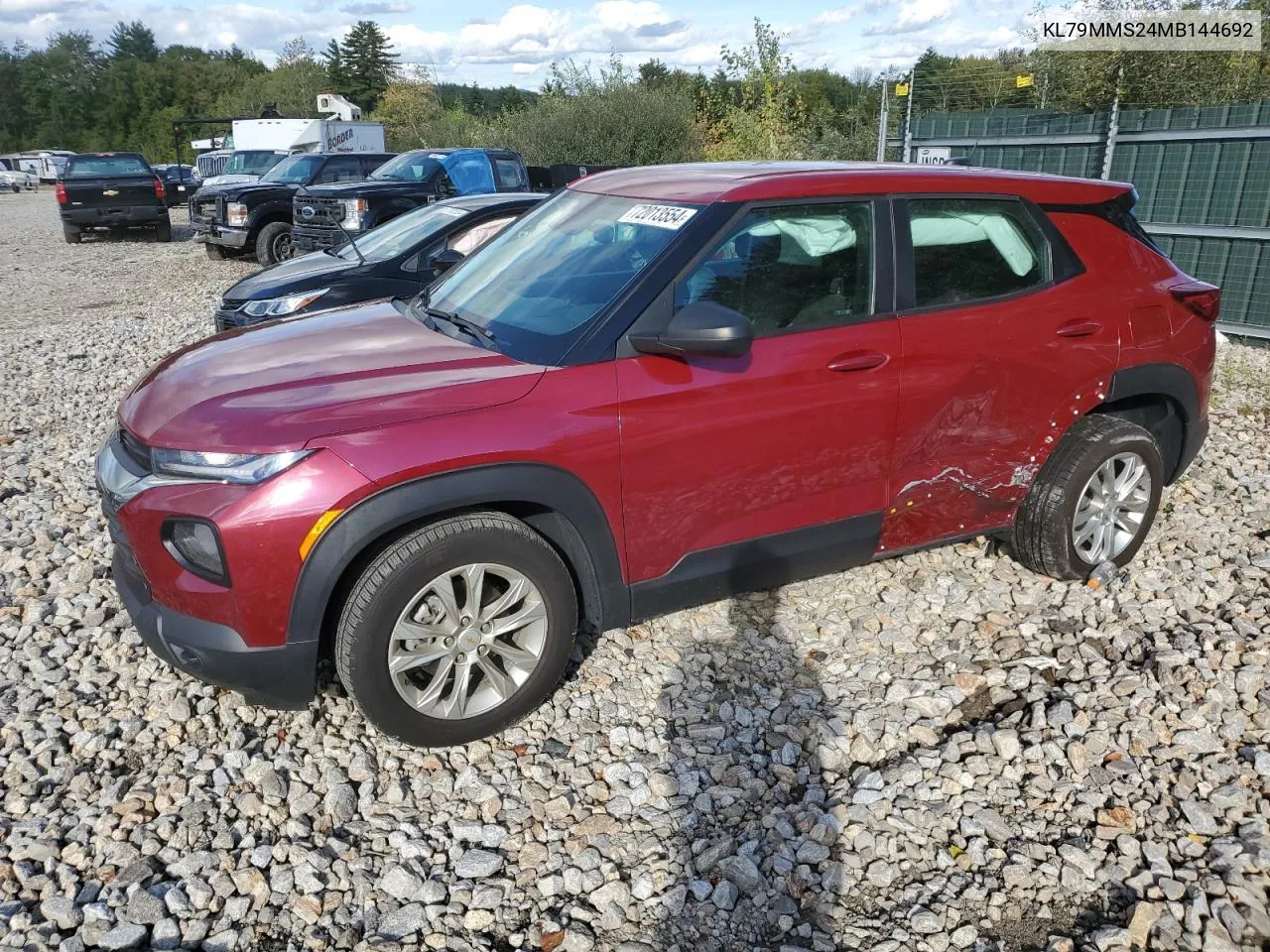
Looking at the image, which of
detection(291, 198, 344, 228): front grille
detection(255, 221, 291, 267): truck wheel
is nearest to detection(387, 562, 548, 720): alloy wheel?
detection(291, 198, 344, 228): front grille

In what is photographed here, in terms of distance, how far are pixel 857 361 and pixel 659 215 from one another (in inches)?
34.6

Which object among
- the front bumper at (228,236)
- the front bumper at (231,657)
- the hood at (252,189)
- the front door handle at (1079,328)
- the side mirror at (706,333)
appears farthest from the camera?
the front bumper at (228,236)

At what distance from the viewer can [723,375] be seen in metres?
3.13

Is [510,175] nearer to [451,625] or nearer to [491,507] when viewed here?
[491,507]

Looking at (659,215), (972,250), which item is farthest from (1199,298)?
(659,215)

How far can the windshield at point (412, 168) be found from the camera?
1264cm

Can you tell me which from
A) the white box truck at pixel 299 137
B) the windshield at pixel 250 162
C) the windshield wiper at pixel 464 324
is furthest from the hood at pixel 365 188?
the white box truck at pixel 299 137

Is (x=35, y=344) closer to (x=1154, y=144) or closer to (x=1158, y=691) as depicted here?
(x=1158, y=691)

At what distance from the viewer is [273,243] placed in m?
14.0

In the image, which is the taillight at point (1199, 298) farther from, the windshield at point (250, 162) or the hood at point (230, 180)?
the windshield at point (250, 162)

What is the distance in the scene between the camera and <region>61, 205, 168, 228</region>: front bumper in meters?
18.5

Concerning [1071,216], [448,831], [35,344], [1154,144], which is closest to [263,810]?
[448,831]

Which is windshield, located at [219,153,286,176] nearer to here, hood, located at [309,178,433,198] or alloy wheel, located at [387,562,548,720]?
hood, located at [309,178,433,198]

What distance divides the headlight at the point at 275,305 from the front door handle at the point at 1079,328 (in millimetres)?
5180
